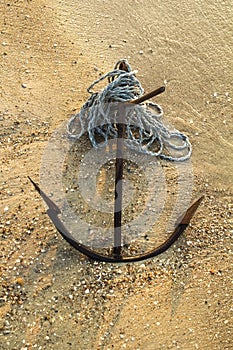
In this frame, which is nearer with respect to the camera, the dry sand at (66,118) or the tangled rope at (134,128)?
the dry sand at (66,118)

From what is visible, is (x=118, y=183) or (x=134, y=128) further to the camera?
(x=134, y=128)

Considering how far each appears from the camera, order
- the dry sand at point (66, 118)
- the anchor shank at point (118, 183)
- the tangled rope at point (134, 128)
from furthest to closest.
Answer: the tangled rope at point (134, 128) < the dry sand at point (66, 118) < the anchor shank at point (118, 183)

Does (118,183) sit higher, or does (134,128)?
(118,183)

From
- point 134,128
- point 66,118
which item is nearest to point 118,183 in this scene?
point 134,128

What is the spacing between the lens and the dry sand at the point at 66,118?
263cm

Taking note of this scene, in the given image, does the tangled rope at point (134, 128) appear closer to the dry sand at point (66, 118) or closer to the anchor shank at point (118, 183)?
the dry sand at point (66, 118)

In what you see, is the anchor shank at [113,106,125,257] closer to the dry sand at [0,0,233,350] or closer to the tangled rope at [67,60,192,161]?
the dry sand at [0,0,233,350]

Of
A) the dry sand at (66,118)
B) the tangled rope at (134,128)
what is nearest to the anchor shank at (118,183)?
the dry sand at (66,118)

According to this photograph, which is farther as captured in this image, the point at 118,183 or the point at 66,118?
the point at 66,118

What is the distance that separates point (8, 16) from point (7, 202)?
1868 mm

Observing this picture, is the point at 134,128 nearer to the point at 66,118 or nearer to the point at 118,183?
the point at 66,118

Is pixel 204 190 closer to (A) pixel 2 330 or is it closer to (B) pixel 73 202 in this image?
(B) pixel 73 202

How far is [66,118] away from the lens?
347 cm

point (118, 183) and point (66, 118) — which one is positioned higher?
point (118, 183)
